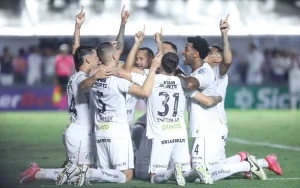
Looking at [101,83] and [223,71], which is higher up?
[223,71]

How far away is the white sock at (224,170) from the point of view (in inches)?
482

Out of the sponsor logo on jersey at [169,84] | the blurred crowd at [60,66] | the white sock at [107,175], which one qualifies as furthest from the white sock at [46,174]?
the blurred crowd at [60,66]

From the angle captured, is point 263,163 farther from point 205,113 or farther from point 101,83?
point 101,83

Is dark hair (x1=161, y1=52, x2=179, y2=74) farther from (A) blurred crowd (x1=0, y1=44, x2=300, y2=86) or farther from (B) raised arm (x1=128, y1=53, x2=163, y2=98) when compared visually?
(A) blurred crowd (x1=0, y1=44, x2=300, y2=86)

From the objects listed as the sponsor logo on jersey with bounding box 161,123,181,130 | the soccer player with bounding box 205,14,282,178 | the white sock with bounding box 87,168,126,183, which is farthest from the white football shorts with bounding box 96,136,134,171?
the soccer player with bounding box 205,14,282,178

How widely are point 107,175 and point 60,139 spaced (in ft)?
29.9

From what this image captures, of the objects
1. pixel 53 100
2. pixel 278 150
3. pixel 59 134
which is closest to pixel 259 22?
pixel 53 100

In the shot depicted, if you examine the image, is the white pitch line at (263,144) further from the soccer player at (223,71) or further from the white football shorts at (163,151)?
the white football shorts at (163,151)

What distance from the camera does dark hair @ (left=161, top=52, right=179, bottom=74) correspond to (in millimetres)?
12141

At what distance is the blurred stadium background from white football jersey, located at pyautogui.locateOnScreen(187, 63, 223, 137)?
34.0 feet

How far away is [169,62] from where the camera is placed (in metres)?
12.2

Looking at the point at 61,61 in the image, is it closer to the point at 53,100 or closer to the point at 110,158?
the point at 53,100

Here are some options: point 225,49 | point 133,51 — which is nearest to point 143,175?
point 133,51

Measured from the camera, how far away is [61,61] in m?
31.8
